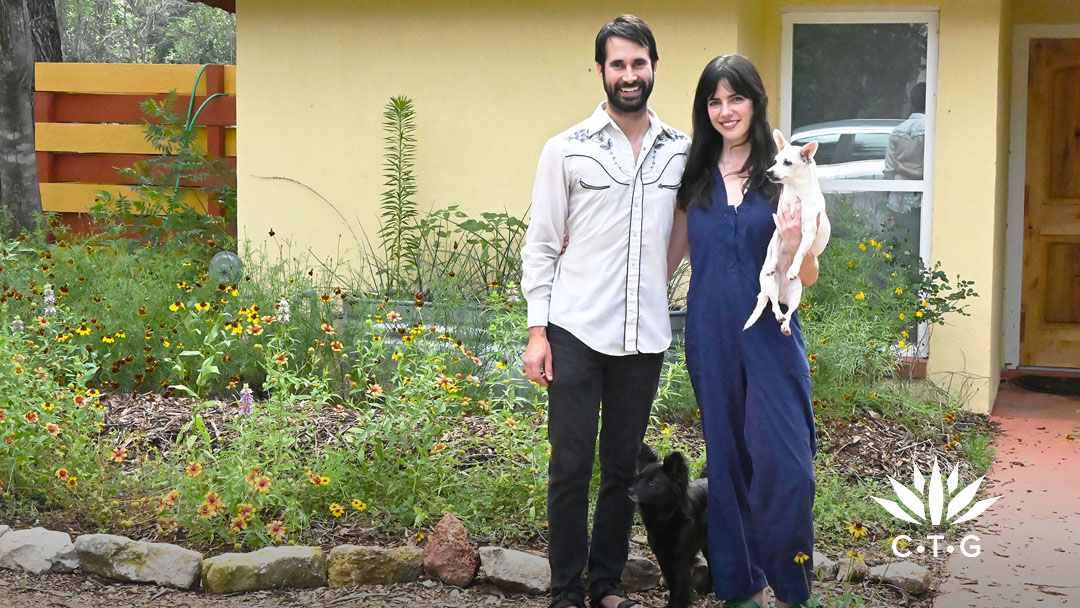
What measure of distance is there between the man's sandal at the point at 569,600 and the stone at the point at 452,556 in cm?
59

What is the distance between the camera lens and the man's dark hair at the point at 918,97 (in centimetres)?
745

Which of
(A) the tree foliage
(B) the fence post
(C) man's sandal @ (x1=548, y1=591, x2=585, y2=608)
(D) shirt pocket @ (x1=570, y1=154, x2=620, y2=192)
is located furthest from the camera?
(A) the tree foliage

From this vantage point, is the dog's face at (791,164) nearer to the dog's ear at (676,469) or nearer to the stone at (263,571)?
the dog's ear at (676,469)

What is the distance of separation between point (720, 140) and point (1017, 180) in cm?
580

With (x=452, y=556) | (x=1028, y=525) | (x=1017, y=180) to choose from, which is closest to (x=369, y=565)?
(x=452, y=556)

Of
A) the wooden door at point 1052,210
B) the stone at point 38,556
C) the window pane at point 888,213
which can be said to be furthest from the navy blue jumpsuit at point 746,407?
the wooden door at point 1052,210

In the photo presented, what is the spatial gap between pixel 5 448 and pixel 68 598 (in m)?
0.88

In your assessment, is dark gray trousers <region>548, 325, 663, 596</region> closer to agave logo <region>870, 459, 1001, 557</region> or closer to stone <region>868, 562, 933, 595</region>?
stone <region>868, 562, 933, 595</region>

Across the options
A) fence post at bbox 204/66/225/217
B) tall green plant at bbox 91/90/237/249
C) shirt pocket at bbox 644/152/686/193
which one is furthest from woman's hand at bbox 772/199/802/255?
fence post at bbox 204/66/225/217

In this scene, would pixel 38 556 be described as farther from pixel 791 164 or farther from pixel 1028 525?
pixel 1028 525

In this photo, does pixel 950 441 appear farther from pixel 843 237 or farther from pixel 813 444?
pixel 813 444

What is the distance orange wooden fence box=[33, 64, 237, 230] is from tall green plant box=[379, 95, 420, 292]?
2.55m

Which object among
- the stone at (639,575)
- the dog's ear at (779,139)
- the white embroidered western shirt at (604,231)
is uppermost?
the dog's ear at (779,139)

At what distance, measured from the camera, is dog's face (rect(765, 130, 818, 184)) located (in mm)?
3455
